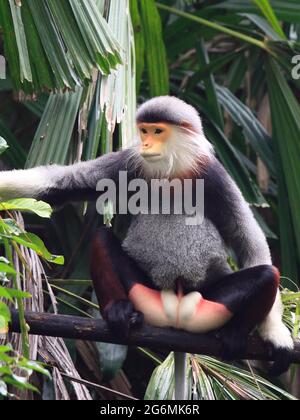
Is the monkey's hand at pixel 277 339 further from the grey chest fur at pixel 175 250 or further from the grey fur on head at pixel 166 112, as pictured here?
the grey fur on head at pixel 166 112

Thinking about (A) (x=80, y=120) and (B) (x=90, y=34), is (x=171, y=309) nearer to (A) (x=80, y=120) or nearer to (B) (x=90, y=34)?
(A) (x=80, y=120)

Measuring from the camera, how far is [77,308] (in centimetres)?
344

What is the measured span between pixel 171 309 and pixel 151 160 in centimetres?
46

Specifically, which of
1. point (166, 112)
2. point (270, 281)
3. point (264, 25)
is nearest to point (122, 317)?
point (270, 281)

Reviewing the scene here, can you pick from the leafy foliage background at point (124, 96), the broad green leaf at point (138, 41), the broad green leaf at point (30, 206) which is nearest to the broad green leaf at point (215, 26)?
the leafy foliage background at point (124, 96)

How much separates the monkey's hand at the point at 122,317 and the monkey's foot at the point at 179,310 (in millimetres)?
50

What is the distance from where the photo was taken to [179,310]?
2771 mm

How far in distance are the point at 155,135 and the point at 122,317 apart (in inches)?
23.4

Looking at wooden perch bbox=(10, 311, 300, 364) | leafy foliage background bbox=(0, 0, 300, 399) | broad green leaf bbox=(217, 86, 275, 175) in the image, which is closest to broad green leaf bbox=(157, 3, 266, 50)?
leafy foliage background bbox=(0, 0, 300, 399)

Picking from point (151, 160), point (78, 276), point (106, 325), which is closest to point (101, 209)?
point (151, 160)

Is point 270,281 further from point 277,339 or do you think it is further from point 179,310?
point 179,310

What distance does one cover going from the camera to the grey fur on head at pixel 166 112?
2844 millimetres

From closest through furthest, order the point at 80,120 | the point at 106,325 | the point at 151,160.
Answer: the point at 106,325
the point at 151,160
the point at 80,120

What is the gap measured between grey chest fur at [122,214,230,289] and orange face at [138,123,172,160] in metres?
0.22
